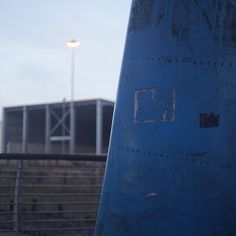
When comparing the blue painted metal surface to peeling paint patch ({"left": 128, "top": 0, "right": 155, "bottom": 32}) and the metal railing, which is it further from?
the metal railing

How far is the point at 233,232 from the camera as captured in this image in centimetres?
264

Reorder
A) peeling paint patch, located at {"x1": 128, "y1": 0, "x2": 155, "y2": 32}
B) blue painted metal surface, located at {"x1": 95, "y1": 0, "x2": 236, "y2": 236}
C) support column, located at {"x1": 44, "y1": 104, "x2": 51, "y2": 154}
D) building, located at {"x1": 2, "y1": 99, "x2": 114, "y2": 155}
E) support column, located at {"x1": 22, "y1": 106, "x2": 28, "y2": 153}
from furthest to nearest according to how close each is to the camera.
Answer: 1. support column, located at {"x1": 22, "y1": 106, "x2": 28, "y2": 153}
2. support column, located at {"x1": 44, "y1": 104, "x2": 51, "y2": 154}
3. building, located at {"x1": 2, "y1": 99, "x2": 114, "y2": 155}
4. peeling paint patch, located at {"x1": 128, "y1": 0, "x2": 155, "y2": 32}
5. blue painted metal surface, located at {"x1": 95, "y1": 0, "x2": 236, "y2": 236}

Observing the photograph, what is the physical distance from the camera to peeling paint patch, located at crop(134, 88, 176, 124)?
9.09 ft

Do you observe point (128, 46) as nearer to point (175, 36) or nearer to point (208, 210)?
point (175, 36)

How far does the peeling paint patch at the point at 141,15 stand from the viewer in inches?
117

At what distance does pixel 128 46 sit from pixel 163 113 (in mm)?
555

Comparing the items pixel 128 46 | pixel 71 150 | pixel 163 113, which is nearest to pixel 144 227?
pixel 163 113

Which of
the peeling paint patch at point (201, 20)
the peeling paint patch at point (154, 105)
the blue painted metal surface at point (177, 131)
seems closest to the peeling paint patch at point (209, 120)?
the blue painted metal surface at point (177, 131)

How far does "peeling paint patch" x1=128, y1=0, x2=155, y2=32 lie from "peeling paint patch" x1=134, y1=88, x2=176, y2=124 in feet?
1.44

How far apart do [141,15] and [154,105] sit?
24.6 inches

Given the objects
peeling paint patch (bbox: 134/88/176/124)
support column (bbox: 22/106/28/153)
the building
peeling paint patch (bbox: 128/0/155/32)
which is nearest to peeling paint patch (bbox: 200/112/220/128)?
peeling paint patch (bbox: 134/88/176/124)

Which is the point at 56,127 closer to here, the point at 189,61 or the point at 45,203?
the point at 45,203

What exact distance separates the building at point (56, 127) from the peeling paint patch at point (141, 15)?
31.7 metres

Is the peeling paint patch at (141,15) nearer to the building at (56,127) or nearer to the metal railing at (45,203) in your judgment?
the metal railing at (45,203)
